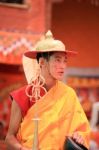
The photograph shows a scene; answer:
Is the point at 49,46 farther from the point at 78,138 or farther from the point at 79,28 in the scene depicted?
the point at 79,28

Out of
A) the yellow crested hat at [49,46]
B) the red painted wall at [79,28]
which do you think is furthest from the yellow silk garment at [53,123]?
the red painted wall at [79,28]

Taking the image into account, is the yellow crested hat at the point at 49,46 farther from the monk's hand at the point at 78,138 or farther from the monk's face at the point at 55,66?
the monk's hand at the point at 78,138

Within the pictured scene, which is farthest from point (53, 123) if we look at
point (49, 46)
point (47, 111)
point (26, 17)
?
point (26, 17)

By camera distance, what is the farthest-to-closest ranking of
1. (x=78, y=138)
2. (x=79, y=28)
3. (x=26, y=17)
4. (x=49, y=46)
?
(x=79, y=28), (x=26, y=17), (x=49, y=46), (x=78, y=138)

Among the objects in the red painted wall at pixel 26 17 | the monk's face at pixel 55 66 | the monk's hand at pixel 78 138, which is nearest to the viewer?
the monk's hand at pixel 78 138

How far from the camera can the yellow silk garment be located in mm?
3902

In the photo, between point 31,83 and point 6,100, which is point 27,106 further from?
point 6,100

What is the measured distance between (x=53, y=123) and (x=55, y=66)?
1.14 ft

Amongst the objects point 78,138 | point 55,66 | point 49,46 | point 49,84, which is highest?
point 49,46

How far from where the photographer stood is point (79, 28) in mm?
12836

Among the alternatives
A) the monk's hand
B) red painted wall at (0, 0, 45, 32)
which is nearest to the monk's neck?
the monk's hand

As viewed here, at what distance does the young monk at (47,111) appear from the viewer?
3.90 metres

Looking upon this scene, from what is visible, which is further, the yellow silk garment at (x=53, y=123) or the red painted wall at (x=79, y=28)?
the red painted wall at (x=79, y=28)

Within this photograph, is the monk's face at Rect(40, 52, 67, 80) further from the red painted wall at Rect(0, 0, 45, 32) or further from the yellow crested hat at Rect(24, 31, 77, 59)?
the red painted wall at Rect(0, 0, 45, 32)
